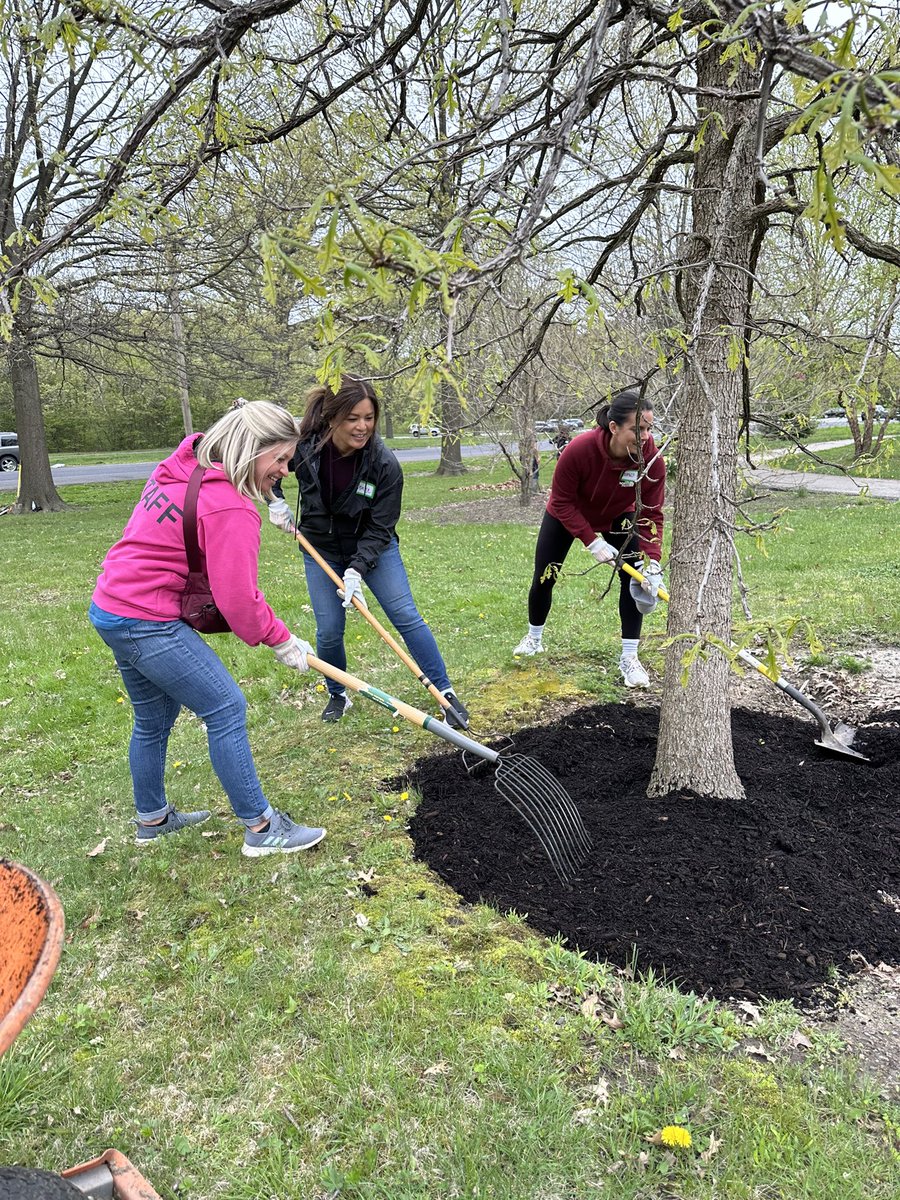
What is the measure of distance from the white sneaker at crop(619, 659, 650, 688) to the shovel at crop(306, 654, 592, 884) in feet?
5.91

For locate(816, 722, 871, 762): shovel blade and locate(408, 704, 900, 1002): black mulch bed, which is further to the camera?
locate(816, 722, 871, 762): shovel blade

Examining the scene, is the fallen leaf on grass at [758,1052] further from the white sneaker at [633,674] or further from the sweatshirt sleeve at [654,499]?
the white sneaker at [633,674]

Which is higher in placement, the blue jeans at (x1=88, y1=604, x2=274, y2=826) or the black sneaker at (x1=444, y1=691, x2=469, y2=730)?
the blue jeans at (x1=88, y1=604, x2=274, y2=826)

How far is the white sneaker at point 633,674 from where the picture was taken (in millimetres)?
5047

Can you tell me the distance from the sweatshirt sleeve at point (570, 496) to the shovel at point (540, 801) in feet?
6.07

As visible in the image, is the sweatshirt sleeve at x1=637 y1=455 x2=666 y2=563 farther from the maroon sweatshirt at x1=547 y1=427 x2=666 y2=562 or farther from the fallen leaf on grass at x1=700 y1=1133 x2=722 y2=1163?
the fallen leaf on grass at x1=700 y1=1133 x2=722 y2=1163

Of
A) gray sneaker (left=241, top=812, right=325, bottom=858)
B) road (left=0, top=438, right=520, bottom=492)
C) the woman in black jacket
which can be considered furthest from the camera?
road (left=0, top=438, right=520, bottom=492)

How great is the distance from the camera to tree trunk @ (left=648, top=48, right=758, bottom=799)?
282 centimetres

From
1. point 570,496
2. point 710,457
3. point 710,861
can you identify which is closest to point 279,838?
point 710,861

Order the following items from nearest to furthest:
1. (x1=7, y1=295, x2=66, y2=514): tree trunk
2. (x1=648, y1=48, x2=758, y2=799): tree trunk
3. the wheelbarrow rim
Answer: the wheelbarrow rim
(x1=648, y1=48, x2=758, y2=799): tree trunk
(x1=7, y1=295, x2=66, y2=514): tree trunk

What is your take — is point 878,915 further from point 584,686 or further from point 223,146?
point 223,146

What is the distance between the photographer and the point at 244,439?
283cm

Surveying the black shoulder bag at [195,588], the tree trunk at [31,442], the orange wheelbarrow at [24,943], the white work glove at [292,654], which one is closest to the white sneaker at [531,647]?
the white work glove at [292,654]

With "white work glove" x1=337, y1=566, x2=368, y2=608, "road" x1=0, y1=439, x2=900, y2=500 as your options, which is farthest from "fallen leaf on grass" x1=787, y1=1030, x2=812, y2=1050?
"road" x1=0, y1=439, x2=900, y2=500
